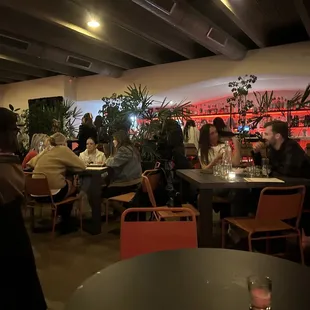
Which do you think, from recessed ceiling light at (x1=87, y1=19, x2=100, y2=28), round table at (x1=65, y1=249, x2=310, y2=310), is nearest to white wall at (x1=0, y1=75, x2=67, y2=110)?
recessed ceiling light at (x1=87, y1=19, x2=100, y2=28)

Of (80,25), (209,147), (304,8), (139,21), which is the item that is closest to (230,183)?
(209,147)

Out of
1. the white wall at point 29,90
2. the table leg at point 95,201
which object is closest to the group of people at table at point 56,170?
the table leg at point 95,201

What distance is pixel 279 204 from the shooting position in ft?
8.40

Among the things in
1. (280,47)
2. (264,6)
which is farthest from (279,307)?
(280,47)

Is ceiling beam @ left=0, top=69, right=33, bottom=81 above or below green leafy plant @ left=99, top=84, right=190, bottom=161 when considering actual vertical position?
above

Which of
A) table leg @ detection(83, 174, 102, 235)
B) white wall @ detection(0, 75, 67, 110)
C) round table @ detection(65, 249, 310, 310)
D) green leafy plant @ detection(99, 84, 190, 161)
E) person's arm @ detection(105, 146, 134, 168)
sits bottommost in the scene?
table leg @ detection(83, 174, 102, 235)

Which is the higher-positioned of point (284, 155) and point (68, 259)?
point (284, 155)

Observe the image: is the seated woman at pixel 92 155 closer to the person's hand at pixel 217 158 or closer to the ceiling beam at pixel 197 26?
the person's hand at pixel 217 158

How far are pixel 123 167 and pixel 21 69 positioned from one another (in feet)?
18.2

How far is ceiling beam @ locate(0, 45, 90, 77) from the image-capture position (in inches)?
254

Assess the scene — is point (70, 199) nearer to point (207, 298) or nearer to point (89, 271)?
point (89, 271)

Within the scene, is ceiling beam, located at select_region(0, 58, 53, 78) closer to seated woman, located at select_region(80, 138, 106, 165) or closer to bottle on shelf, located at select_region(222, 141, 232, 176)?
seated woman, located at select_region(80, 138, 106, 165)

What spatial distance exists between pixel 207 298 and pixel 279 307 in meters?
0.20

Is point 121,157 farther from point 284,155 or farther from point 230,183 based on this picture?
point 284,155
